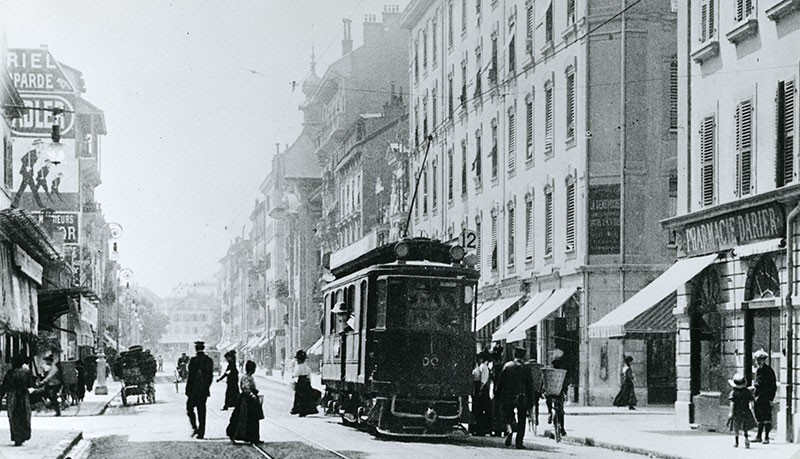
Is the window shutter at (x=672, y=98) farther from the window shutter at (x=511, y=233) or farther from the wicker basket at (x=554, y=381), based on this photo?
the wicker basket at (x=554, y=381)

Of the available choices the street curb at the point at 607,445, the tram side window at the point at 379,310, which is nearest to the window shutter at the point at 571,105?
the street curb at the point at 607,445

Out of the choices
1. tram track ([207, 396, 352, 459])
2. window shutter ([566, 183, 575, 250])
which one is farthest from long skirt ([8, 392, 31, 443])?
window shutter ([566, 183, 575, 250])

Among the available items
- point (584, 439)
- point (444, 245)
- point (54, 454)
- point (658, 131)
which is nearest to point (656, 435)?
point (584, 439)

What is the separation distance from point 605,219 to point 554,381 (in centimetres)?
1332

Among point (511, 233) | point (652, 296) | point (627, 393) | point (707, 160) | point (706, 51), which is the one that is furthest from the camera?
point (511, 233)

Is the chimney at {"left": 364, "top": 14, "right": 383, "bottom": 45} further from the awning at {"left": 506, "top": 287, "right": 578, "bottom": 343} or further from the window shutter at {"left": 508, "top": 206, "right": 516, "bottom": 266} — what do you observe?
the awning at {"left": 506, "top": 287, "right": 578, "bottom": 343}

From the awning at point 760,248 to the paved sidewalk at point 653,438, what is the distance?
314 cm

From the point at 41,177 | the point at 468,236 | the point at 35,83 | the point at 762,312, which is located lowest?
the point at 762,312

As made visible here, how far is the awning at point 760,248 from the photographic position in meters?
21.1

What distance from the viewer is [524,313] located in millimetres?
38312

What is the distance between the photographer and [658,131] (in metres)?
34.9

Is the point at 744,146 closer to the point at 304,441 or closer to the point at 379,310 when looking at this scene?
the point at 379,310

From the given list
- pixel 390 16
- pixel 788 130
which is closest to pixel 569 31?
pixel 788 130

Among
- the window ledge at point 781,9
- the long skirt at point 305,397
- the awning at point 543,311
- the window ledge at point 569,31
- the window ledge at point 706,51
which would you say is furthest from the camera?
the window ledge at point 569,31
